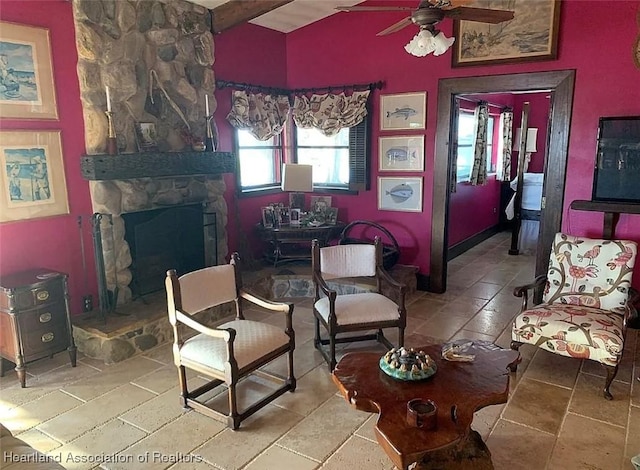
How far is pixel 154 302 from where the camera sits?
411 centimetres

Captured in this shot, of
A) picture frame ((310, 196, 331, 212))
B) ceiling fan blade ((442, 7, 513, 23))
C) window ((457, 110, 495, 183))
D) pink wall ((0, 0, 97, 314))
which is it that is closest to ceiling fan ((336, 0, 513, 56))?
ceiling fan blade ((442, 7, 513, 23))

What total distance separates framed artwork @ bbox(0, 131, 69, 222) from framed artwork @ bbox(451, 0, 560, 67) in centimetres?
360

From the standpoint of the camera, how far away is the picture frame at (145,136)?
13.2ft

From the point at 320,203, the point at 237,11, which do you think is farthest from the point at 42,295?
the point at 320,203

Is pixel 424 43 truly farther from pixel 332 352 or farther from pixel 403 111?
pixel 403 111

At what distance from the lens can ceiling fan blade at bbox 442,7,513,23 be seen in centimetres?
253

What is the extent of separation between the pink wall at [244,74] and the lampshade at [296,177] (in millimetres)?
A: 572

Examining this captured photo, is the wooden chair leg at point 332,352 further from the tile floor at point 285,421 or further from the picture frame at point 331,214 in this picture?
the picture frame at point 331,214

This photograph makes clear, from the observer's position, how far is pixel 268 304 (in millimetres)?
3080

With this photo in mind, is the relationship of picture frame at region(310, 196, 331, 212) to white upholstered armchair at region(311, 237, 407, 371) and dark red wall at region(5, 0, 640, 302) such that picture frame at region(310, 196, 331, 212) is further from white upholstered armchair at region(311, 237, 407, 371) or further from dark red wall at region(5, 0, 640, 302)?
white upholstered armchair at region(311, 237, 407, 371)

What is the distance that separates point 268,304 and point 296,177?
227 cm

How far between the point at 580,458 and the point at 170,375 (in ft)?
8.47

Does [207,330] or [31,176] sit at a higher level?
[31,176]

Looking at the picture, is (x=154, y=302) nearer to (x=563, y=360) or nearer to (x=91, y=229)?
(x=91, y=229)
